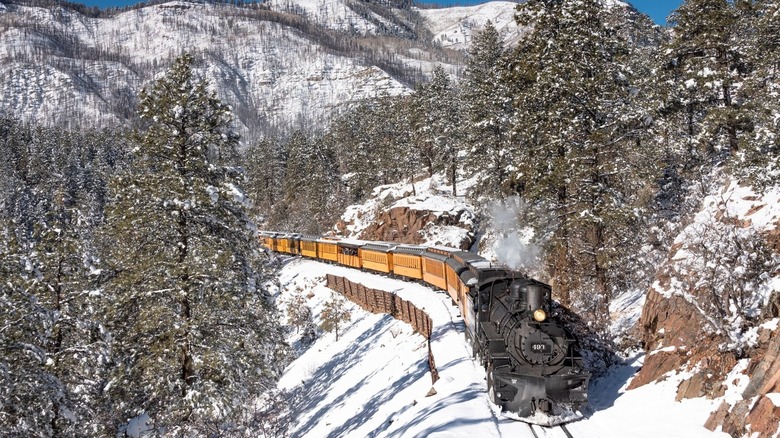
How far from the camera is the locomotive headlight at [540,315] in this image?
12.7m

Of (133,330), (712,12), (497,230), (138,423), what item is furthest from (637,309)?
(497,230)

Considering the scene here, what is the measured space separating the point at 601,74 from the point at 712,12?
25.9 ft

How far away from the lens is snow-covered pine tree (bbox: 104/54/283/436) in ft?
45.8

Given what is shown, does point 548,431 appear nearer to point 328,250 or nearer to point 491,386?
point 491,386

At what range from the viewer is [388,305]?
29.5 meters

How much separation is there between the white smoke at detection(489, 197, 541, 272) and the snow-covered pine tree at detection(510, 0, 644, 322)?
4.00 m

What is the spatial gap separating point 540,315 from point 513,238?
21.4 metres

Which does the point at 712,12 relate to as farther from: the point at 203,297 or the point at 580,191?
the point at 203,297

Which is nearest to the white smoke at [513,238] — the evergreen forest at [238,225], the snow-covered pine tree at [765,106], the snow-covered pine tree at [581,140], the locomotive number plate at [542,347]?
the evergreen forest at [238,225]

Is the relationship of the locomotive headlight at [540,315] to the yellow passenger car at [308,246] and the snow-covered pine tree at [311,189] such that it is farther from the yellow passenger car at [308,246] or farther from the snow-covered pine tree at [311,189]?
the snow-covered pine tree at [311,189]

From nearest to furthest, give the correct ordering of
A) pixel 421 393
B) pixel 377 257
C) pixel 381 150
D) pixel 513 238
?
pixel 421 393 < pixel 513 238 < pixel 377 257 < pixel 381 150

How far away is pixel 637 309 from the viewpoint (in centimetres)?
1905

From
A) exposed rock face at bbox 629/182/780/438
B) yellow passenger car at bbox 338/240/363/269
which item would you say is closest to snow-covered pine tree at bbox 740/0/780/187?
exposed rock face at bbox 629/182/780/438

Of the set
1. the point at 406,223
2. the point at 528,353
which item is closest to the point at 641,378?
the point at 528,353
